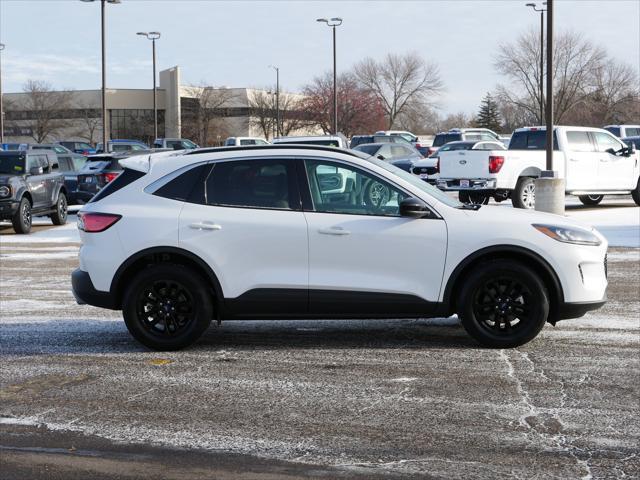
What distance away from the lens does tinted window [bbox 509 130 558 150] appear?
23.1m

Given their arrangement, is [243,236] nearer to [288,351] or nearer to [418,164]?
[288,351]

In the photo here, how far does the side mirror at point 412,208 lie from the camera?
760 cm

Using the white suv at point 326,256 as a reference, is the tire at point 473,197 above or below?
above

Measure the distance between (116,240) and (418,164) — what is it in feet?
74.2

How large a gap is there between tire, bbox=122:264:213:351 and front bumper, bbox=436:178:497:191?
14767 millimetres

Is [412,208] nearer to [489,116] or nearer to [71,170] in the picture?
[71,170]

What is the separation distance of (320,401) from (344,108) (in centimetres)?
7778

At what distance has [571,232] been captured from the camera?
25.5 feet

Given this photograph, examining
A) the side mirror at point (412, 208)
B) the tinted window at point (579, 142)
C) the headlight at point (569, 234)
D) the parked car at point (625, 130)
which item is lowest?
the headlight at point (569, 234)

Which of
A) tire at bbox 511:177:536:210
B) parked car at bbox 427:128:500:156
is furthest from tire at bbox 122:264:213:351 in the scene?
parked car at bbox 427:128:500:156

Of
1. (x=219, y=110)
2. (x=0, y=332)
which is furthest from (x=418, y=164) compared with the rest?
(x=219, y=110)

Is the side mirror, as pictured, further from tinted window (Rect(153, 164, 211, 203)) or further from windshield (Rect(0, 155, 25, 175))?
windshield (Rect(0, 155, 25, 175))

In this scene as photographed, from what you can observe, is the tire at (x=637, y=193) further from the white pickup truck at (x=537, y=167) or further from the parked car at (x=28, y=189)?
the parked car at (x=28, y=189)

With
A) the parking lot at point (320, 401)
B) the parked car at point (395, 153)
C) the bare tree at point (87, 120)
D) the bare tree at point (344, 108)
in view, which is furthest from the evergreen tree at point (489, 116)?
the parking lot at point (320, 401)
